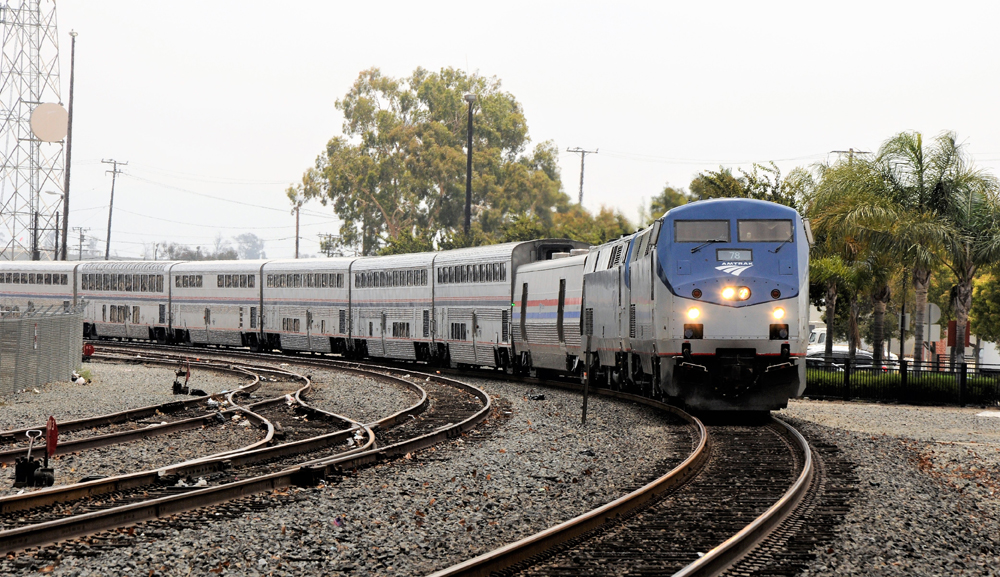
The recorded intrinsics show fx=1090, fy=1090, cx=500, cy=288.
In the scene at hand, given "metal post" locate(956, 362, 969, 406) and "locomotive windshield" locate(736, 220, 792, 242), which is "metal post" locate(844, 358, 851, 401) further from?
"locomotive windshield" locate(736, 220, 792, 242)

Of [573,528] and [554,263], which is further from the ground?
[554,263]

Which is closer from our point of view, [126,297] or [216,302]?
[216,302]

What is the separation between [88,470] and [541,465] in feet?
17.1

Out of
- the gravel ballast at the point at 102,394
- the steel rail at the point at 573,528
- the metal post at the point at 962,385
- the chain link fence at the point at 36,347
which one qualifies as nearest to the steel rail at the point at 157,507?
the steel rail at the point at 573,528

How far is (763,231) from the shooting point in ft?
58.7

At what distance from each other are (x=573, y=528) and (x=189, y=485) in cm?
456

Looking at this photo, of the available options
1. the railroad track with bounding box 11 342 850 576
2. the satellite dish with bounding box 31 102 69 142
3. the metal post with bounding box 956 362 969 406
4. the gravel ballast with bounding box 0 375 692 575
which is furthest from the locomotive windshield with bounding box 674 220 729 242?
the satellite dish with bounding box 31 102 69 142

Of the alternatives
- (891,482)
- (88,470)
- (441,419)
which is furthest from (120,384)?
(891,482)

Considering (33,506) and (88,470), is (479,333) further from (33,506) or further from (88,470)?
(33,506)

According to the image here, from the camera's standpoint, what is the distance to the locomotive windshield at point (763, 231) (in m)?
17.8

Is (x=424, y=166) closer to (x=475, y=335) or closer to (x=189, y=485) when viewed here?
(x=475, y=335)

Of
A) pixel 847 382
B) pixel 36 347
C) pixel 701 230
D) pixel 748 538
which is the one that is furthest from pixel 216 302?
pixel 748 538

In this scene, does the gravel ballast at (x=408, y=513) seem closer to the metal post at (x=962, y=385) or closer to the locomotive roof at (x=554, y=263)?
the locomotive roof at (x=554, y=263)

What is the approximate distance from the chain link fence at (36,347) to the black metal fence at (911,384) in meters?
18.1
